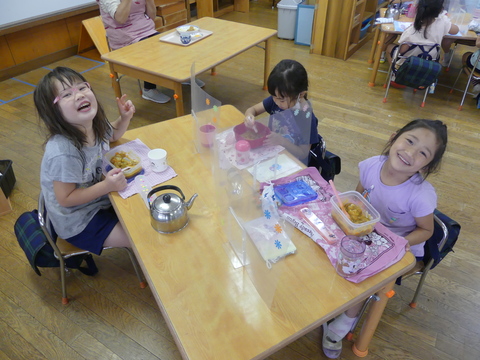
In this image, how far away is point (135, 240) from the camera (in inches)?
48.6

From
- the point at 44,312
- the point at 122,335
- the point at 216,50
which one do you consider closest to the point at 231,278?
the point at 122,335

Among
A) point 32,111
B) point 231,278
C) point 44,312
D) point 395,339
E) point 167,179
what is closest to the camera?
point 231,278

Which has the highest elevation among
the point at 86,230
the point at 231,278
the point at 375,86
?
the point at 231,278

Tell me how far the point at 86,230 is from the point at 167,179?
44 centimetres

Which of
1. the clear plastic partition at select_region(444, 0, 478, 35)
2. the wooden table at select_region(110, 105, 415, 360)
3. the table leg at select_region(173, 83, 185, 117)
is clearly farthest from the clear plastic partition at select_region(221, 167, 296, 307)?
the clear plastic partition at select_region(444, 0, 478, 35)

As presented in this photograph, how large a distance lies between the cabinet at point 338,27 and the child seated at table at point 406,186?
3247 millimetres

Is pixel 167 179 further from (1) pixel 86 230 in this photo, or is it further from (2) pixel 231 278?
(2) pixel 231 278

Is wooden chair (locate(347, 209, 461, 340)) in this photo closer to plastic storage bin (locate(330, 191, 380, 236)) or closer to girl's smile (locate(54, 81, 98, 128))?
plastic storage bin (locate(330, 191, 380, 236))

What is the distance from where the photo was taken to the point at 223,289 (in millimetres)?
1079

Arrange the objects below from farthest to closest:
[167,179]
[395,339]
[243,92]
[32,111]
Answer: [243,92] → [32,111] → [395,339] → [167,179]

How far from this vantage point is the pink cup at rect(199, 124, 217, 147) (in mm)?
1608

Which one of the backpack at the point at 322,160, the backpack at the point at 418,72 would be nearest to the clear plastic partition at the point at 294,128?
the backpack at the point at 322,160

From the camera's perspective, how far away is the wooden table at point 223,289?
3.14 feet

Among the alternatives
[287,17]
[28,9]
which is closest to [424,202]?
[287,17]
